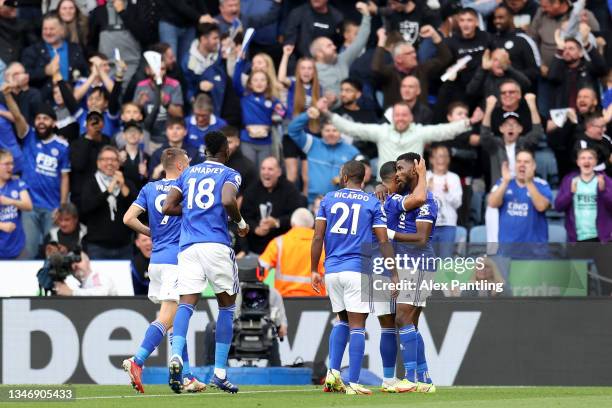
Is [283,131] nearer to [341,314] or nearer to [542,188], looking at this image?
[542,188]

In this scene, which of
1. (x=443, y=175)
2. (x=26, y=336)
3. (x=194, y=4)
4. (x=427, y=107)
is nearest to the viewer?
(x=26, y=336)

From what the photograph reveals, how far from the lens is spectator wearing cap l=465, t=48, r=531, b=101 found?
838 inches

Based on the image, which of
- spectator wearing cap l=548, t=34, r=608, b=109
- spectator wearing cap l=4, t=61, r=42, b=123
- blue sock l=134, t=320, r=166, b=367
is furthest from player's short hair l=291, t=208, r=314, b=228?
spectator wearing cap l=4, t=61, r=42, b=123

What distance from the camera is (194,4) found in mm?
23234

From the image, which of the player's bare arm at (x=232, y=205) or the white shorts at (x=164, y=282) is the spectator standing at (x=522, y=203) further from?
the player's bare arm at (x=232, y=205)

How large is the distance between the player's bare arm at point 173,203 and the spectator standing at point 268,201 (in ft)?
21.3

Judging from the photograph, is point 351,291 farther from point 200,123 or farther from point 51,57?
point 51,57

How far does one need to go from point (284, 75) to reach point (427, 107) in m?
2.34

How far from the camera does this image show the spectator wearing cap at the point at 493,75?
838 inches

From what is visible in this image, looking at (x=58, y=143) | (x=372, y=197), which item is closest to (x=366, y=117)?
(x=58, y=143)

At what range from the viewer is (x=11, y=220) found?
2044 cm

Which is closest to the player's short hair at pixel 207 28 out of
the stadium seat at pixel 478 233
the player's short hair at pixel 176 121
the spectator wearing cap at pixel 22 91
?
the player's short hair at pixel 176 121

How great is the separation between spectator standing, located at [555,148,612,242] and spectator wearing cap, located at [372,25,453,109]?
3160 mm

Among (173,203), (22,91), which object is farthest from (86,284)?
(173,203)
